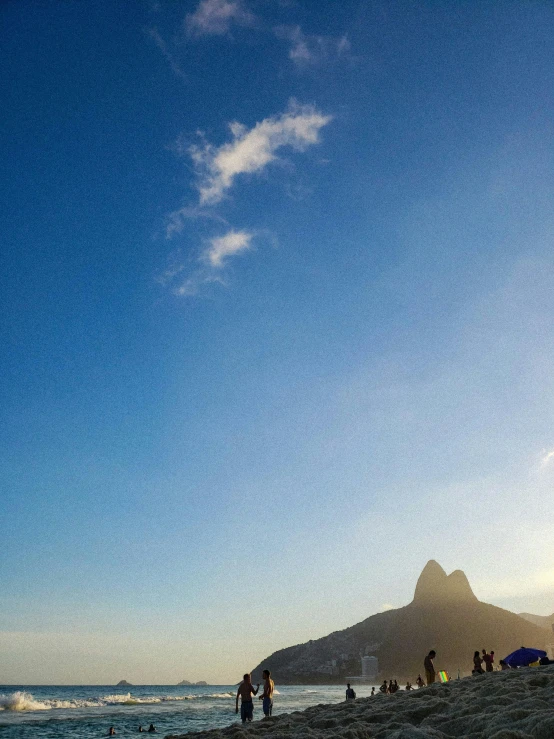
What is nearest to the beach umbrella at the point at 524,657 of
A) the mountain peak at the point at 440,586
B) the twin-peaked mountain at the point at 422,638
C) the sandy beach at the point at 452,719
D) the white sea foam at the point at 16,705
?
the sandy beach at the point at 452,719

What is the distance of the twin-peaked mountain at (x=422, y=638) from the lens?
13738 centimetres

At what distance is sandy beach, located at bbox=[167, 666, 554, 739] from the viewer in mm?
6796

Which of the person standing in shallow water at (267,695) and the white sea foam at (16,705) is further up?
the person standing in shallow water at (267,695)

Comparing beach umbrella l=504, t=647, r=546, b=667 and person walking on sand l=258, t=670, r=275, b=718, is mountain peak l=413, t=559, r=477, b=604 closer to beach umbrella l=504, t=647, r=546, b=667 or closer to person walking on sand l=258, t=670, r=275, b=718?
beach umbrella l=504, t=647, r=546, b=667

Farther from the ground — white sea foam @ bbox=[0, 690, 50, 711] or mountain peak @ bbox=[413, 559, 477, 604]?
mountain peak @ bbox=[413, 559, 477, 604]

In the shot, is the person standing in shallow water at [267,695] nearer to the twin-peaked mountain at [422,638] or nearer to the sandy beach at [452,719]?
the sandy beach at [452,719]

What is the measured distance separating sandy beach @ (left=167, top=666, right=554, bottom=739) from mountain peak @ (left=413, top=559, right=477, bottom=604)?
16838 centimetres

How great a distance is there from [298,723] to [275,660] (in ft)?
609

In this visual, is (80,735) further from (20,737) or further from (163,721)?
(163,721)

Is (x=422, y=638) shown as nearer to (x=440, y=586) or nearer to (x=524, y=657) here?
(x=440, y=586)

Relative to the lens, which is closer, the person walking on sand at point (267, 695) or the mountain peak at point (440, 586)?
the person walking on sand at point (267, 695)

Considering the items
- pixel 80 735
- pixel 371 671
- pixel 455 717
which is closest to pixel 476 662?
pixel 455 717

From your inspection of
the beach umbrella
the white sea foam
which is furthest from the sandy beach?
the white sea foam

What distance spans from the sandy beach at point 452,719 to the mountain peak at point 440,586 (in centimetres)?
16838
